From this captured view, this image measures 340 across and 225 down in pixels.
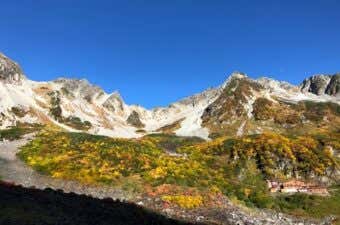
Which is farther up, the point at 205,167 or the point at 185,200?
the point at 205,167

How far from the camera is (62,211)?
33.6 m

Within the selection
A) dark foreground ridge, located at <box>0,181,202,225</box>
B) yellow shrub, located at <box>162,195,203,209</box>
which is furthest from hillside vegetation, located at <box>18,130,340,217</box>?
dark foreground ridge, located at <box>0,181,202,225</box>

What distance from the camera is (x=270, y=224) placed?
4619 centimetres

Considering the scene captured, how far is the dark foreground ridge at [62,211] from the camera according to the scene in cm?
2956

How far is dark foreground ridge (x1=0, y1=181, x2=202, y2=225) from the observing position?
1164 inches

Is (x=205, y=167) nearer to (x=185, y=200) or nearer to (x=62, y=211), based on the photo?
(x=185, y=200)

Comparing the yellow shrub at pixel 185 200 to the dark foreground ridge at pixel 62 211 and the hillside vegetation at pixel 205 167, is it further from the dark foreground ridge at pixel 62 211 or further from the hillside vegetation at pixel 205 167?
the dark foreground ridge at pixel 62 211

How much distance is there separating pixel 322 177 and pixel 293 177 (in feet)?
16.5

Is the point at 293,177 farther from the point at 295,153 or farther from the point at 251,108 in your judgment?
the point at 251,108

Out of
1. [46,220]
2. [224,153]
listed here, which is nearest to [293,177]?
[224,153]

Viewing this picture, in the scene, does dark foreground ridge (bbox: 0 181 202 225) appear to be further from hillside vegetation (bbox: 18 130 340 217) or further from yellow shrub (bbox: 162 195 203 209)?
hillside vegetation (bbox: 18 130 340 217)

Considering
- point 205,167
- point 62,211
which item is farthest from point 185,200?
point 205,167

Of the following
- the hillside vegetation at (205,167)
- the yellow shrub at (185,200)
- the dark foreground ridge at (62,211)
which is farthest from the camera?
the hillside vegetation at (205,167)

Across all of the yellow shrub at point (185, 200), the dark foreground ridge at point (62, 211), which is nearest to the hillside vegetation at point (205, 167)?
the yellow shrub at point (185, 200)
